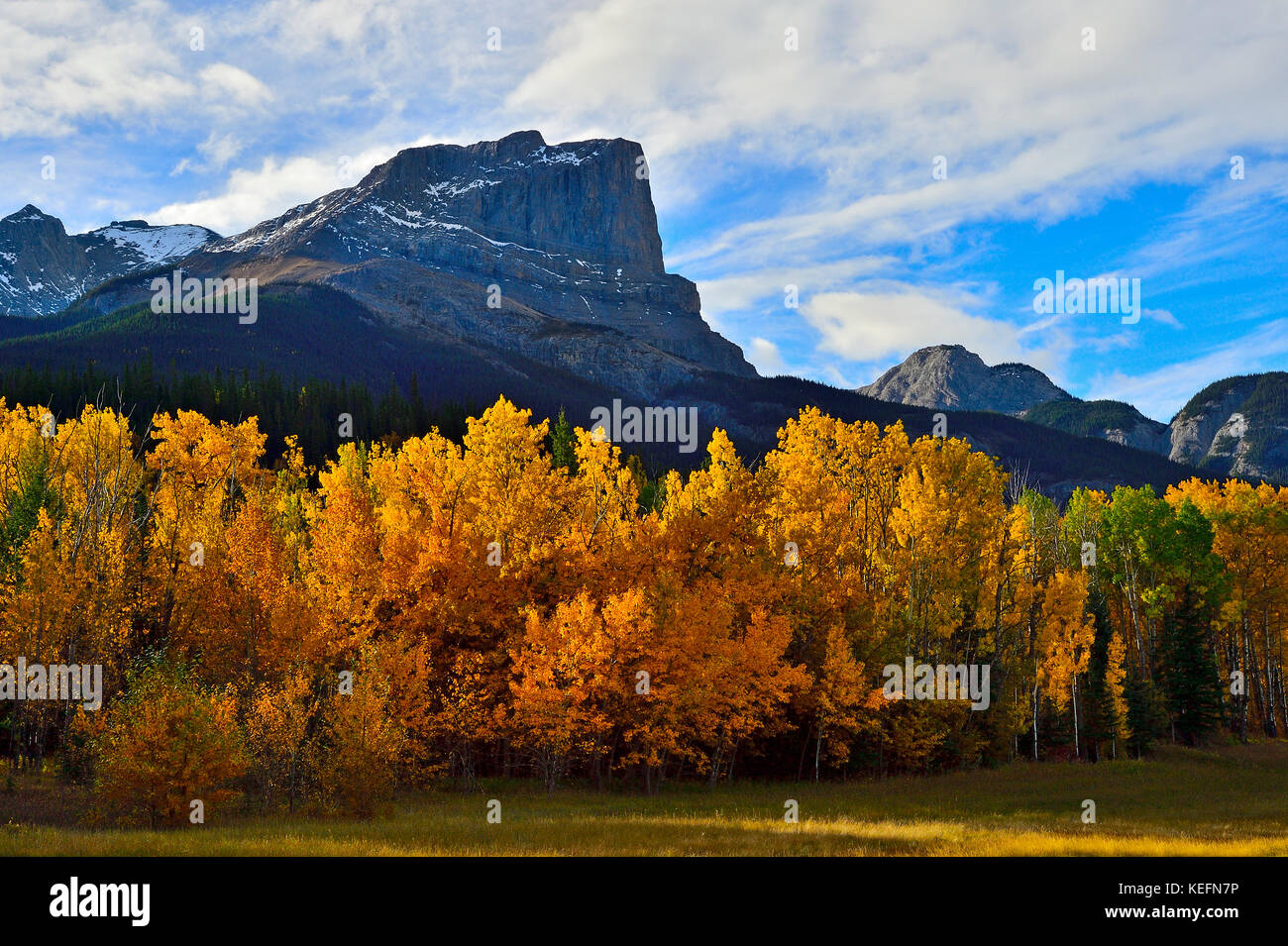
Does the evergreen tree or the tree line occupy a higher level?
the tree line

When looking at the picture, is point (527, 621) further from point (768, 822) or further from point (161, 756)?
point (161, 756)

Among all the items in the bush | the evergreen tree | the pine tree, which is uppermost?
the pine tree

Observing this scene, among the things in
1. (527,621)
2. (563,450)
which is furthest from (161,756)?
(563,450)

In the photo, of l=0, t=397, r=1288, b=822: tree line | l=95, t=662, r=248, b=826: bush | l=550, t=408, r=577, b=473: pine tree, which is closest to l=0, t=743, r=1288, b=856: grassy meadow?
l=95, t=662, r=248, b=826: bush

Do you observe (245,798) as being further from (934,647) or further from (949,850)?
(934,647)

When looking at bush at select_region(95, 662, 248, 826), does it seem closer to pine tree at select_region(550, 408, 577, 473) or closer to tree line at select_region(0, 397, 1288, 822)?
tree line at select_region(0, 397, 1288, 822)

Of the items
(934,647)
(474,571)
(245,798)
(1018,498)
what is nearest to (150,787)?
(245,798)

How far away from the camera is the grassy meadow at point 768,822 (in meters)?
19.2

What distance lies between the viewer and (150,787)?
2386cm

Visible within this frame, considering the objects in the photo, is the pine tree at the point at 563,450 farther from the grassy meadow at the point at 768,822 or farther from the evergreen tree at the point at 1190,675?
the evergreen tree at the point at 1190,675

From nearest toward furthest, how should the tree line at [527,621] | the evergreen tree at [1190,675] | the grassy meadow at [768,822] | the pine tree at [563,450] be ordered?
1. the grassy meadow at [768,822]
2. the tree line at [527,621]
3. the evergreen tree at [1190,675]
4. the pine tree at [563,450]

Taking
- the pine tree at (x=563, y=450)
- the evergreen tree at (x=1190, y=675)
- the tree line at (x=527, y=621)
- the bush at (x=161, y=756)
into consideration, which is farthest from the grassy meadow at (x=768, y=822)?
the pine tree at (x=563, y=450)

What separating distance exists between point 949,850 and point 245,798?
21.1 m

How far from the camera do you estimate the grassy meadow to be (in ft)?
62.8
